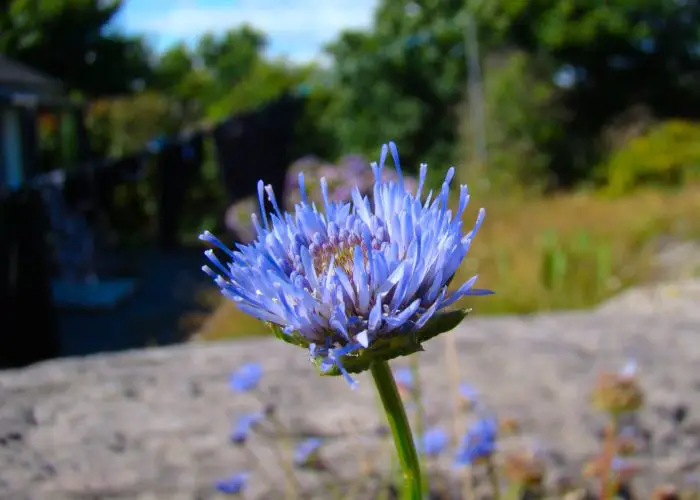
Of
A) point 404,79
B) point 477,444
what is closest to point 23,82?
point 477,444

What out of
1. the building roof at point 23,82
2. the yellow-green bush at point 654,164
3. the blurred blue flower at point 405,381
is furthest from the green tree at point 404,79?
the blurred blue flower at point 405,381

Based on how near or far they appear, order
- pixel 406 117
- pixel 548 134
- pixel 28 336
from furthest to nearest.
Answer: pixel 406 117
pixel 548 134
pixel 28 336

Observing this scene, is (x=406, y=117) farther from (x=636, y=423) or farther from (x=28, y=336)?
(x=636, y=423)


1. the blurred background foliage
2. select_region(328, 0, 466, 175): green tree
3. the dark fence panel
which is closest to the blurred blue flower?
the dark fence panel

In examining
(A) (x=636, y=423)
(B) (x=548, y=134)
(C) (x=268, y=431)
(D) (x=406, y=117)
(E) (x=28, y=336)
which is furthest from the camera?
(D) (x=406, y=117)

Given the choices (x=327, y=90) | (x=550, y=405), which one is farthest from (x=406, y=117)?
(x=550, y=405)

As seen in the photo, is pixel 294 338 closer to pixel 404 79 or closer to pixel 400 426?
pixel 400 426

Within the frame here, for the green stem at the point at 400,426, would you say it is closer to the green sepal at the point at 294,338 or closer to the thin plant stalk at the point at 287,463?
the green sepal at the point at 294,338
